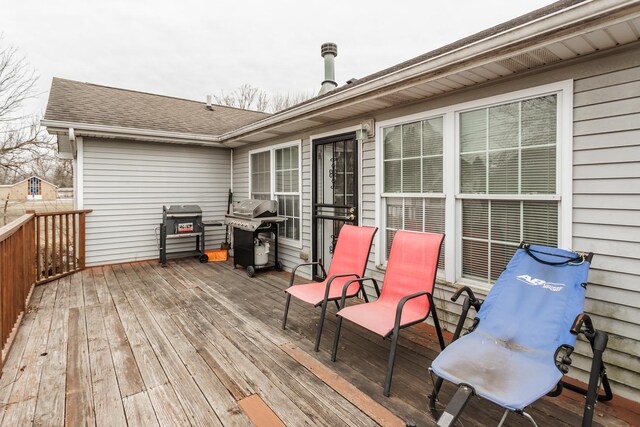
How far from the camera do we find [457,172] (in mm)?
3023

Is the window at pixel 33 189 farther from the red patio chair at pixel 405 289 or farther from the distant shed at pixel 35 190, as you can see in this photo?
the red patio chair at pixel 405 289

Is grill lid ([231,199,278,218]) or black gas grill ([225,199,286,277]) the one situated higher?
grill lid ([231,199,278,218])

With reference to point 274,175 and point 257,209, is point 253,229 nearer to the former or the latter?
point 257,209

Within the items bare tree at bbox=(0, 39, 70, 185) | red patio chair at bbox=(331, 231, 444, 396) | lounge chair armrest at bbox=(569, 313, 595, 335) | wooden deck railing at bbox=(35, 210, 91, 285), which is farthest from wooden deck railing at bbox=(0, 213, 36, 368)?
bare tree at bbox=(0, 39, 70, 185)

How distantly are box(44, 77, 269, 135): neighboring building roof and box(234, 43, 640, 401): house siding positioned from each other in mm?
6115

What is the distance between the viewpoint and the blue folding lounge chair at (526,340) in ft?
5.07

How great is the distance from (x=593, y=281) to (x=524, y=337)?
2.45 ft

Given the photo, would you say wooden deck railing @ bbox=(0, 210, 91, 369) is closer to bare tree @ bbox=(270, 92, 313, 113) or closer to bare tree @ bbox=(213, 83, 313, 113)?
bare tree @ bbox=(213, 83, 313, 113)

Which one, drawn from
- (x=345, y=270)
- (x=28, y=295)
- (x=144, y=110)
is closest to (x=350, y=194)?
(x=345, y=270)

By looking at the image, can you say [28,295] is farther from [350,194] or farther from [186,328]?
[350,194]

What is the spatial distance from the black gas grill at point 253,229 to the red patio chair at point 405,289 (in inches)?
111

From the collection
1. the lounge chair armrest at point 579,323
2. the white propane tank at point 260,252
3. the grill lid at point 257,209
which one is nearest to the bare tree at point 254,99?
the grill lid at point 257,209

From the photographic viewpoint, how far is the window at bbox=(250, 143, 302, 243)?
17.6ft

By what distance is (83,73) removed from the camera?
16.5 metres
